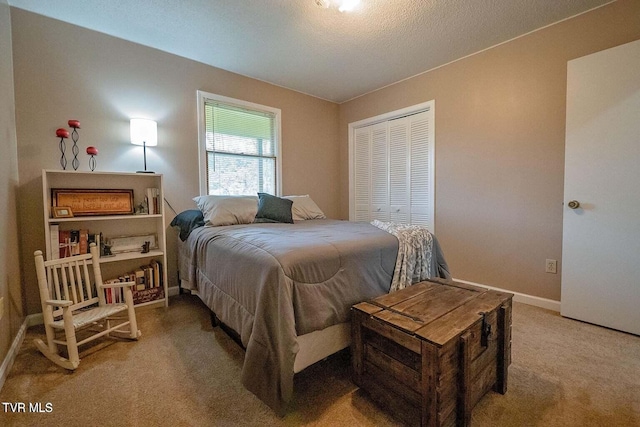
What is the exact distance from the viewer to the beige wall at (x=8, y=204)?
5.40ft

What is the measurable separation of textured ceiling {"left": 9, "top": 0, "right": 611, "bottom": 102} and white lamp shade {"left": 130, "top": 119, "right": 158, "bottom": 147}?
79 centimetres

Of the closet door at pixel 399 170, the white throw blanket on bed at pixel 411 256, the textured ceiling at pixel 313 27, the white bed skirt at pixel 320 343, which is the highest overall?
the textured ceiling at pixel 313 27

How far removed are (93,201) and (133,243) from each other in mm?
484

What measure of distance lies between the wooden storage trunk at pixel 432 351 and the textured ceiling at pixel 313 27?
217 cm

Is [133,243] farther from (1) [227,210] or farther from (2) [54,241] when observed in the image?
(1) [227,210]

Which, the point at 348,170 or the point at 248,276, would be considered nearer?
the point at 248,276

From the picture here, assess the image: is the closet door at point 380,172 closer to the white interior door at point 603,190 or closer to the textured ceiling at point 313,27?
the textured ceiling at point 313,27

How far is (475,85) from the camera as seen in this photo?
2787mm

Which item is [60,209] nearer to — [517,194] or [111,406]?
[111,406]

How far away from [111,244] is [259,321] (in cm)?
194

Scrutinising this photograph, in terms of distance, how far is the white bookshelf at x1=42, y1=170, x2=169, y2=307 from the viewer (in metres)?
2.21

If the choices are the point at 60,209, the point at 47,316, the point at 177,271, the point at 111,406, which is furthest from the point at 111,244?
the point at 111,406

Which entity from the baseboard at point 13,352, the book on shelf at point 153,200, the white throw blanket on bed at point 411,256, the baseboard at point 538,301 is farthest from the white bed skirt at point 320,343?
the book on shelf at point 153,200

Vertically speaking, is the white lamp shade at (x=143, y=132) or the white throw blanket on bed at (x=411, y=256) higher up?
the white lamp shade at (x=143, y=132)
